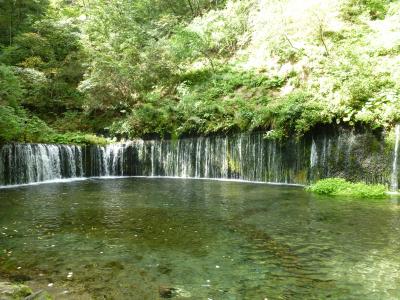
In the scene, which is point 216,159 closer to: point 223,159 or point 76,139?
point 223,159

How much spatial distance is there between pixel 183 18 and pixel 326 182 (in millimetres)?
24805

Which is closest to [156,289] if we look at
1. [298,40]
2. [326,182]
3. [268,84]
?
[326,182]

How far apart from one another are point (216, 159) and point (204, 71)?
9.37m

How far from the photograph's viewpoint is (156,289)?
5094 millimetres

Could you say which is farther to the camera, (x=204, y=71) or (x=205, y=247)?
(x=204, y=71)

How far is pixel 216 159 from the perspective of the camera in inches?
754

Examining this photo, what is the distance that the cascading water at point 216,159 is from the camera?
14.3 meters

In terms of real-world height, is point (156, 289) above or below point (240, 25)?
below

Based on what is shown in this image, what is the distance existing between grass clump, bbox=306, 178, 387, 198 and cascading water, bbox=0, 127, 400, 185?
931 mm

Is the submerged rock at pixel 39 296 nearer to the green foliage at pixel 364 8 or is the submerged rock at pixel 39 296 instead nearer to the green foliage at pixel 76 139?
the green foliage at pixel 76 139

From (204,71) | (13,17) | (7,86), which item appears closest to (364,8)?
(204,71)

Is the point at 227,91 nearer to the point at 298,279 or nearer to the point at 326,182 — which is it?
the point at 326,182

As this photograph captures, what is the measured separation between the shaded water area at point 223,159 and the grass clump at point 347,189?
3.04ft

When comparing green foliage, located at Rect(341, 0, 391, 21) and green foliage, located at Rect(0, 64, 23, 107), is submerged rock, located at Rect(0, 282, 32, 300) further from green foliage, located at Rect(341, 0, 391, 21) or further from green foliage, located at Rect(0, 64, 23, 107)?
green foliage, located at Rect(341, 0, 391, 21)
